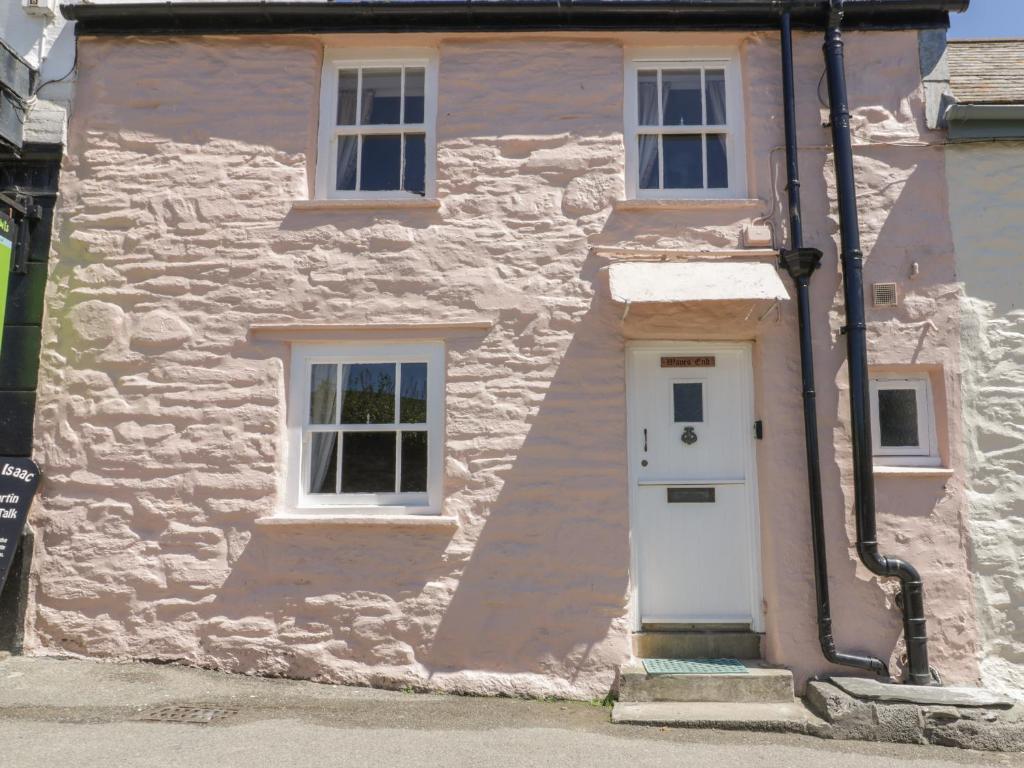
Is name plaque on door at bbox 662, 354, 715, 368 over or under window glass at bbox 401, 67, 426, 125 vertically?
under

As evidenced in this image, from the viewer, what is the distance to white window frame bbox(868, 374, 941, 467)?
6031 millimetres

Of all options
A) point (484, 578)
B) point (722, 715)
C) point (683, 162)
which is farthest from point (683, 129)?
point (722, 715)

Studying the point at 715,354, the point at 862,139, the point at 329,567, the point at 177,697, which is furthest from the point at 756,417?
the point at 177,697

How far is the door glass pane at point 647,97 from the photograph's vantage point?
263 inches

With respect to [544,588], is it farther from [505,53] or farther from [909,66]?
[909,66]

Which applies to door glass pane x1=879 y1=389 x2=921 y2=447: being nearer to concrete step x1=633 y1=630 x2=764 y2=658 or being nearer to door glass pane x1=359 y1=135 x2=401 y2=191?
concrete step x1=633 y1=630 x2=764 y2=658

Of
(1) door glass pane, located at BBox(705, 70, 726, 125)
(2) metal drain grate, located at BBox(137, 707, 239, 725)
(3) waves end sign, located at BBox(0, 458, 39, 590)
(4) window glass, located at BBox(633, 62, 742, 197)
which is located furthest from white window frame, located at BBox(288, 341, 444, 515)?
(1) door glass pane, located at BBox(705, 70, 726, 125)

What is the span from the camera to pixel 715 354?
630 cm

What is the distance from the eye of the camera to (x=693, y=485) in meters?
6.15

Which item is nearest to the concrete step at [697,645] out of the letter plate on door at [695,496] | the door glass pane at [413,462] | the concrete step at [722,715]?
the concrete step at [722,715]

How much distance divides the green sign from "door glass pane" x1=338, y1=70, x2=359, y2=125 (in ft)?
8.65

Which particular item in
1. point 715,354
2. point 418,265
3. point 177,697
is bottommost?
point 177,697

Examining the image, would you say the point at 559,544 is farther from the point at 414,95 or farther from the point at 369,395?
the point at 414,95

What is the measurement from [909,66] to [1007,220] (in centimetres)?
144
